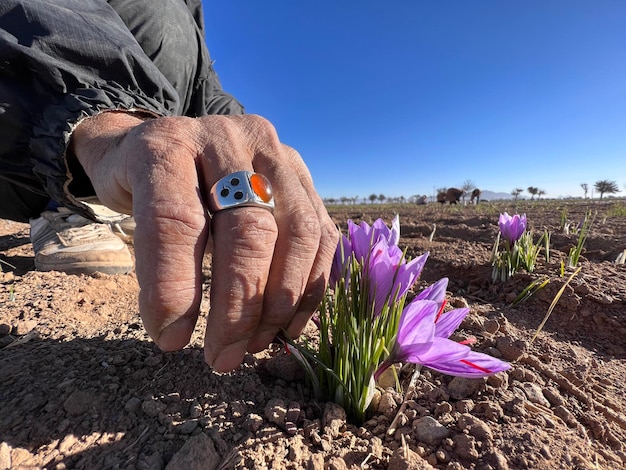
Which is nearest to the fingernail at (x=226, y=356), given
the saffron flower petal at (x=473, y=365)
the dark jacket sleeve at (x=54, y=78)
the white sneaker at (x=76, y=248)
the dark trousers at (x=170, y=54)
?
the saffron flower petal at (x=473, y=365)

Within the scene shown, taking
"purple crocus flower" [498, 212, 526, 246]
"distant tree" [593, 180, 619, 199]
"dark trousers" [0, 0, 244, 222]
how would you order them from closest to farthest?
"dark trousers" [0, 0, 244, 222] < "purple crocus flower" [498, 212, 526, 246] < "distant tree" [593, 180, 619, 199]

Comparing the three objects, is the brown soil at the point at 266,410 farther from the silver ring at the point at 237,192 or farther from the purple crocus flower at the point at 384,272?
the silver ring at the point at 237,192

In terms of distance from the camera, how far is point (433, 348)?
25.2 inches

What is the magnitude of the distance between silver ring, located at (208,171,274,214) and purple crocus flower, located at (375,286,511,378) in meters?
0.40

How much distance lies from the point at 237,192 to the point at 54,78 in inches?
29.8

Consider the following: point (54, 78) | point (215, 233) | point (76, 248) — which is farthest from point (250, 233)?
point (76, 248)

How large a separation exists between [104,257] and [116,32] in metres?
1.31

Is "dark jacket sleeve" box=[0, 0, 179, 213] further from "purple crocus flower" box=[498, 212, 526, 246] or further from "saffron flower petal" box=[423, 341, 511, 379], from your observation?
"purple crocus flower" box=[498, 212, 526, 246]

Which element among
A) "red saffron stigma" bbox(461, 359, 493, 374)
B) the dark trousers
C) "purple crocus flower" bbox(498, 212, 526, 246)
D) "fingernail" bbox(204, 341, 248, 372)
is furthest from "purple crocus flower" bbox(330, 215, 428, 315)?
the dark trousers

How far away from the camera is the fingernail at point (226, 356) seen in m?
0.62

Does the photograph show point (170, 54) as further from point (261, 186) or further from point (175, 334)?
point (175, 334)

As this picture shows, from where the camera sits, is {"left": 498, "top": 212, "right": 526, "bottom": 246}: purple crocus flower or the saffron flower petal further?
{"left": 498, "top": 212, "right": 526, "bottom": 246}: purple crocus flower

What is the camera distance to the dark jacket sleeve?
34.0 inches

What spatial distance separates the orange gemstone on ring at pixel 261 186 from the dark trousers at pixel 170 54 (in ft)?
4.70
